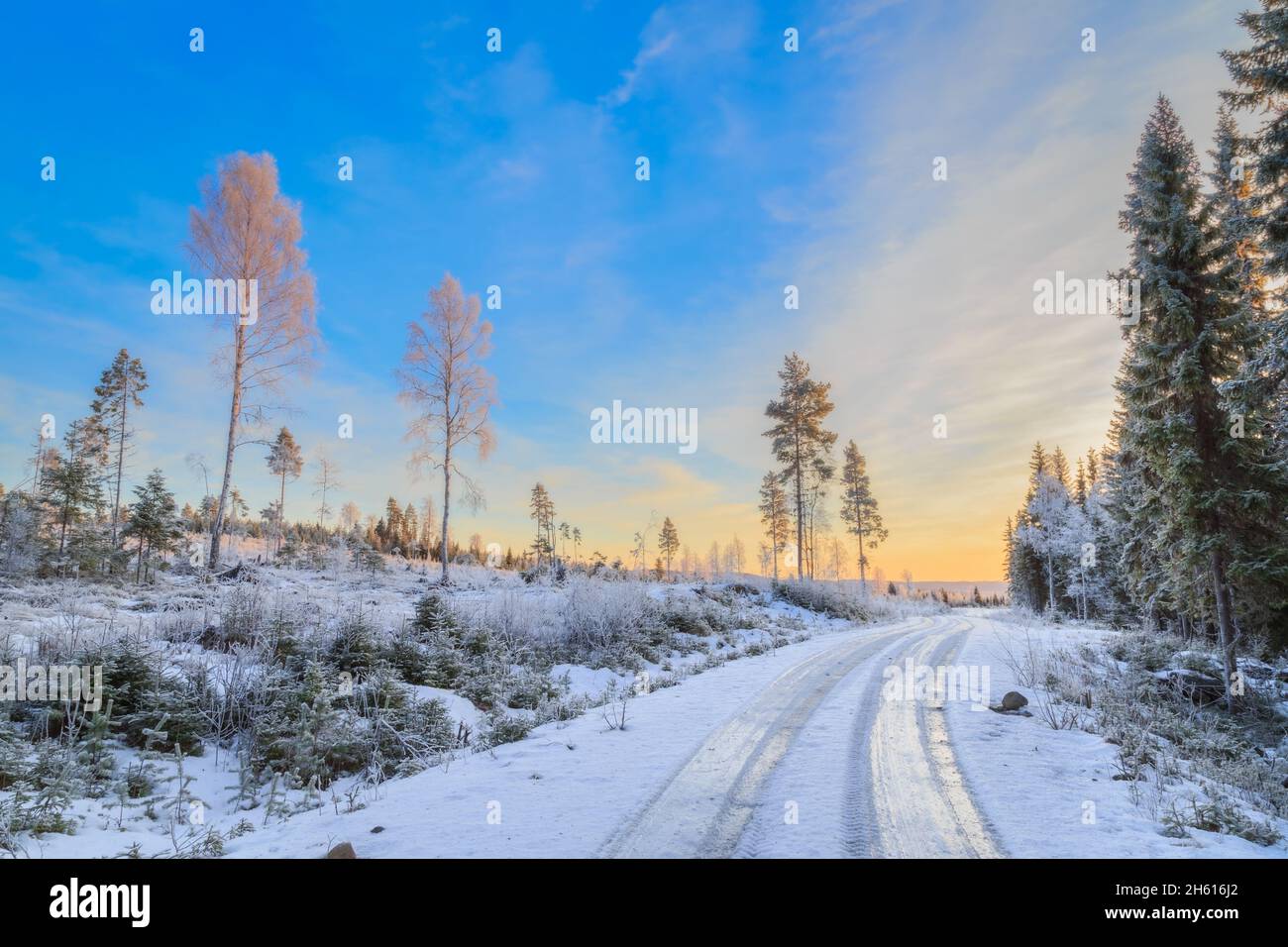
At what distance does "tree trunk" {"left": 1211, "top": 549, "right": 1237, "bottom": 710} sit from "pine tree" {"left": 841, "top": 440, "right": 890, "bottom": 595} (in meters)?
42.8

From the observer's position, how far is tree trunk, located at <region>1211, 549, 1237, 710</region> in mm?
13179

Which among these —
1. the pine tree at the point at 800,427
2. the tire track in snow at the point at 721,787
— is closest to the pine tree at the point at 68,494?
the tire track in snow at the point at 721,787

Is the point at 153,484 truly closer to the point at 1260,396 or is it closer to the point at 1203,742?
the point at 1203,742

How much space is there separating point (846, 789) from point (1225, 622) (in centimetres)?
1604

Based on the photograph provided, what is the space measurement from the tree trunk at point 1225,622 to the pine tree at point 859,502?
1685 inches

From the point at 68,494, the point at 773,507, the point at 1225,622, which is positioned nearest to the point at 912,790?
the point at 1225,622

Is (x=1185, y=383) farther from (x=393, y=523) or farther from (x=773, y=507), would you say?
(x=393, y=523)

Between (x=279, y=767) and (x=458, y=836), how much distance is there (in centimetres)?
342

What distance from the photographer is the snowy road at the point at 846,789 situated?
12.2ft

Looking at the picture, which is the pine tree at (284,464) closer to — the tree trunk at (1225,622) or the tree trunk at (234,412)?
the tree trunk at (234,412)

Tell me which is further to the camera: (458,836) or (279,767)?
(279,767)
